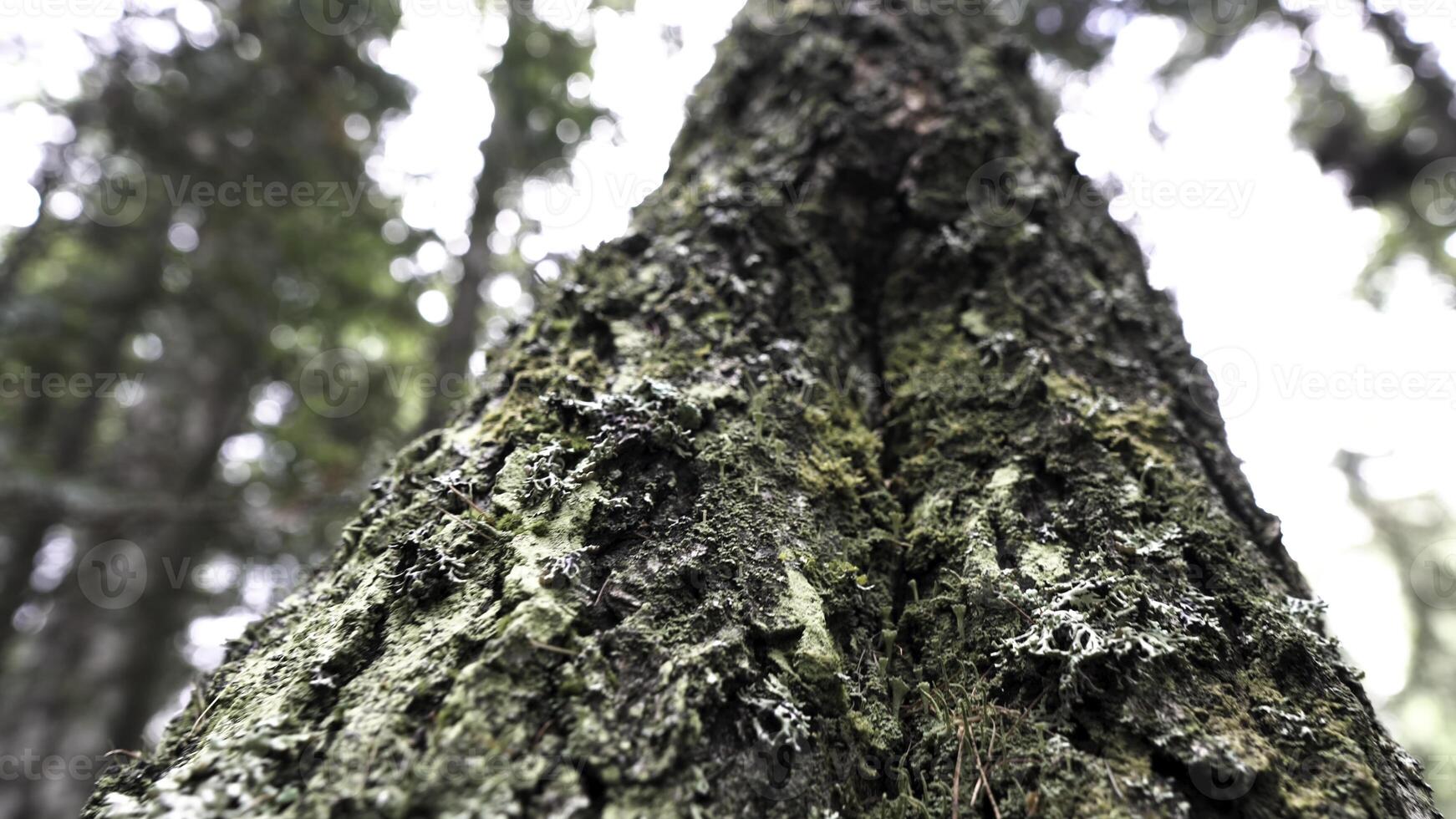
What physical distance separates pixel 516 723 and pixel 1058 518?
1.62m

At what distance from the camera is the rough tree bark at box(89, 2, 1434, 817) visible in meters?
1.44

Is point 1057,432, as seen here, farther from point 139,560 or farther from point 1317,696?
point 139,560

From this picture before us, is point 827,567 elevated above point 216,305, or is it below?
below

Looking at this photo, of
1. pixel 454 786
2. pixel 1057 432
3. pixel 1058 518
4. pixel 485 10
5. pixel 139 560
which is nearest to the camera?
pixel 454 786

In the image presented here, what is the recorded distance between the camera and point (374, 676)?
5.09 feet

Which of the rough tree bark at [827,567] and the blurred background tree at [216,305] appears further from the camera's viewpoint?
the blurred background tree at [216,305]

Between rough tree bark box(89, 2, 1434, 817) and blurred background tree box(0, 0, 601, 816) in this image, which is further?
blurred background tree box(0, 0, 601, 816)

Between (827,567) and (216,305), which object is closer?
(827,567)

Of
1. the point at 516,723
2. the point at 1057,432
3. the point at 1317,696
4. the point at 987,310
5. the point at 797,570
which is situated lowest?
the point at 1317,696

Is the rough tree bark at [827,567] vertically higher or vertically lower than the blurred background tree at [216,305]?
lower

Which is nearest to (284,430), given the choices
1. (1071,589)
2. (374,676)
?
(374,676)

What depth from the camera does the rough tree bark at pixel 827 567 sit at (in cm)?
144

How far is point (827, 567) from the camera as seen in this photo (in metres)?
1.98

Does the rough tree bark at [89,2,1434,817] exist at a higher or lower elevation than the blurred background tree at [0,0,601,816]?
lower
